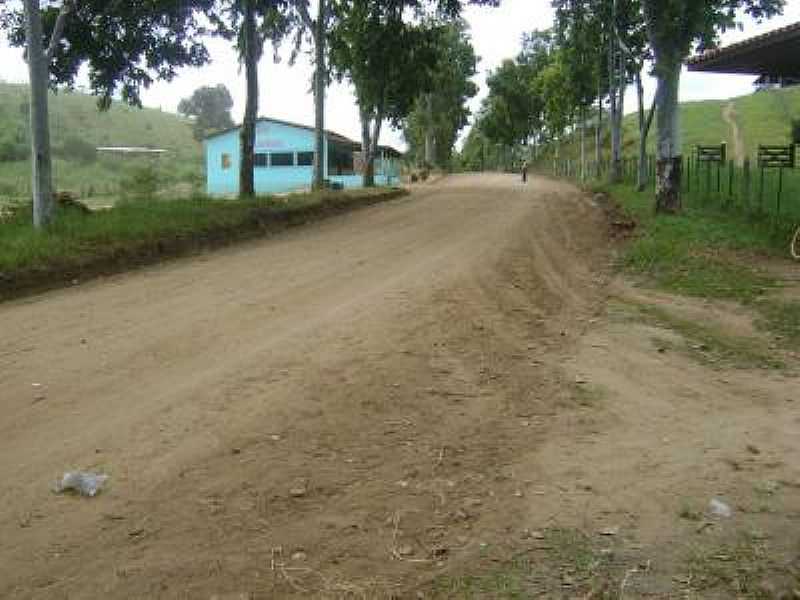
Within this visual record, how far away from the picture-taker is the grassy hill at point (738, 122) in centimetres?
5647

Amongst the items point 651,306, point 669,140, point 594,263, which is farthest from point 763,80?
point 651,306

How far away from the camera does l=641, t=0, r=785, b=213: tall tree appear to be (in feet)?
57.1

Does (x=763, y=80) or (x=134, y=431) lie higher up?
(x=763, y=80)

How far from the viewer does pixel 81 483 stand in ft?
15.8

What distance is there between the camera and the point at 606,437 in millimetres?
5824

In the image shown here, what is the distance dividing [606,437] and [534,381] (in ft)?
4.32

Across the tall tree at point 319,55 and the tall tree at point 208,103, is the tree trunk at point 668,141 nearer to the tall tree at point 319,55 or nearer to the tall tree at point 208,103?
the tall tree at point 319,55

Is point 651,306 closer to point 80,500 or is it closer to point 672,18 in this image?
point 80,500

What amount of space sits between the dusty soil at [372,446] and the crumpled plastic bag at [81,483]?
7cm

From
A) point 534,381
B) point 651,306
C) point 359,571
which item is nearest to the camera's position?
point 359,571

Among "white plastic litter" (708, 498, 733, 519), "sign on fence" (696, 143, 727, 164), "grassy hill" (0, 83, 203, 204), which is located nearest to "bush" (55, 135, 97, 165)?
"grassy hill" (0, 83, 203, 204)

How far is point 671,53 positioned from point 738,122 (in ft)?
177

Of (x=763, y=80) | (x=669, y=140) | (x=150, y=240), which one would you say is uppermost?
(x=763, y=80)

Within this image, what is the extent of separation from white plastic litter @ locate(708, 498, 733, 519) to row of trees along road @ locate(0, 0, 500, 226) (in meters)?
12.0
